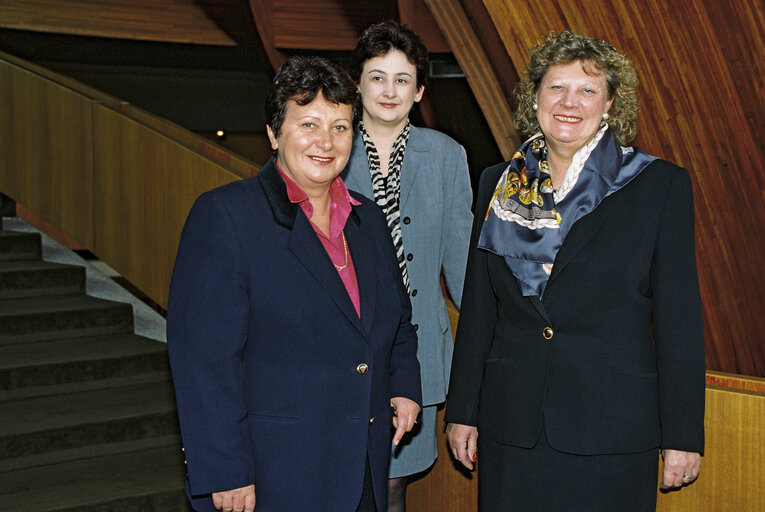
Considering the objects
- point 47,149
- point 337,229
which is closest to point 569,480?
point 337,229

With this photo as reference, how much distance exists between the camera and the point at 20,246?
561 cm

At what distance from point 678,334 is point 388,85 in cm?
110

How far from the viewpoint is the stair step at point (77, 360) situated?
4359mm

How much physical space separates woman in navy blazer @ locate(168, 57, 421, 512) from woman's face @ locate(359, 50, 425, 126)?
0.43 m

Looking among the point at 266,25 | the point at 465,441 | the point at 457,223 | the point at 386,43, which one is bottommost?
the point at 465,441

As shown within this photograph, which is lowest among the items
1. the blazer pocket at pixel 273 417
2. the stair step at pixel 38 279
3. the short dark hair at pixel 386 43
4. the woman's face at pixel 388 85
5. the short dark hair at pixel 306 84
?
the blazer pocket at pixel 273 417

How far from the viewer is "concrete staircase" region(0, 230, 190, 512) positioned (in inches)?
145

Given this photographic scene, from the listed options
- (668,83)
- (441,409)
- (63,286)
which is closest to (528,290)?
(441,409)

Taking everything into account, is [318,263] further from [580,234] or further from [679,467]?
[679,467]

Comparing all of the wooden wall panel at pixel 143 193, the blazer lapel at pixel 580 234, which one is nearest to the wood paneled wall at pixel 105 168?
the wooden wall panel at pixel 143 193

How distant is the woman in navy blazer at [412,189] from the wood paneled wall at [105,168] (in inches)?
72.0

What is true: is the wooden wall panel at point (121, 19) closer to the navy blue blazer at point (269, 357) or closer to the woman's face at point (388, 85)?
the woman's face at point (388, 85)

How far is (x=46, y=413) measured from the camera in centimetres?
413

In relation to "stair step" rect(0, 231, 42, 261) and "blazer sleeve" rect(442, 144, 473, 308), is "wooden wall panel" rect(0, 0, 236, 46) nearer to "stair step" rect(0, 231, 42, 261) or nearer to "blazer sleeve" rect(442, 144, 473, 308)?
"stair step" rect(0, 231, 42, 261)
